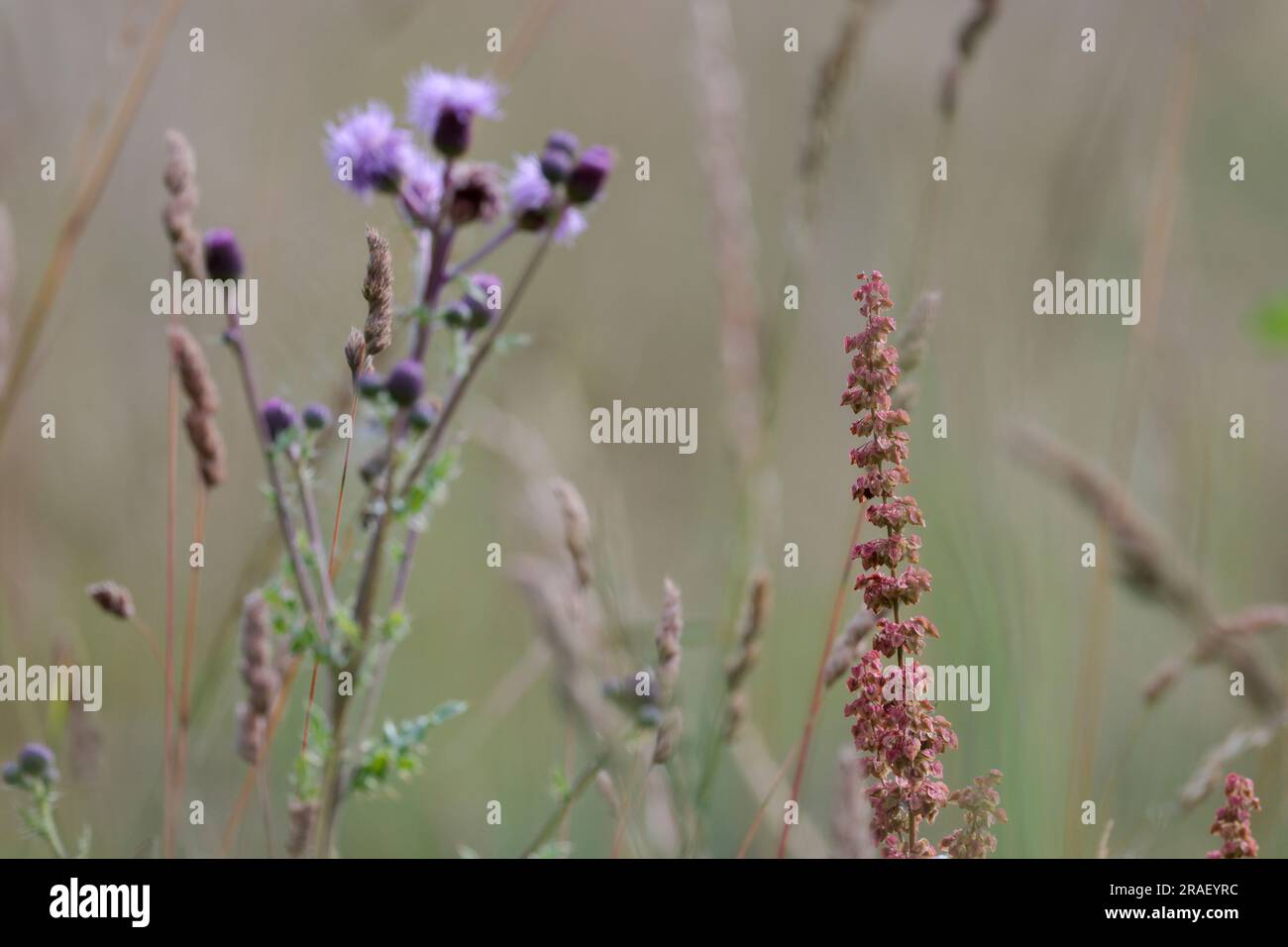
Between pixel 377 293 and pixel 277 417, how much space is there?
260 millimetres

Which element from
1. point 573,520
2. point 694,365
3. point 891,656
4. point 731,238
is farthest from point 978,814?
point 694,365

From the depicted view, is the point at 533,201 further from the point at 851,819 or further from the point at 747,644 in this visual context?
the point at 851,819

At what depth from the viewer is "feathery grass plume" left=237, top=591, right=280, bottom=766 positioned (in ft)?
5.19

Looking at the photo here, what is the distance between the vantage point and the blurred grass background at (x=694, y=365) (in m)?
2.53

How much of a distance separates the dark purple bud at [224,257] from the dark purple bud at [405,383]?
1.03ft

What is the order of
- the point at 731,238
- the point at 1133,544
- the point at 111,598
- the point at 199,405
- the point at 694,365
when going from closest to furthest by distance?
the point at 111,598, the point at 199,405, the point at 1133,544, the point at 731,238, the point at 694,365

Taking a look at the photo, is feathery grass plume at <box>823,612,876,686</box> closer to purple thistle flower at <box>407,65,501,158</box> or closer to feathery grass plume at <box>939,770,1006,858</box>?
feathery grass plume at <box>939,770,1006,858</box>

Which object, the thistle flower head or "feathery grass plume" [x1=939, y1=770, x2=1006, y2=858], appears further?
the thistle flower head

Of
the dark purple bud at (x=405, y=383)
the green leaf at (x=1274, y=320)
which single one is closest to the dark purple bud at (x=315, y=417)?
the dark purple bud at (x=405, y=383)

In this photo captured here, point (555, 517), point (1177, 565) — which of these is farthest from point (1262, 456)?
point (555, 517)

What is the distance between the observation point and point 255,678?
158 centimetres

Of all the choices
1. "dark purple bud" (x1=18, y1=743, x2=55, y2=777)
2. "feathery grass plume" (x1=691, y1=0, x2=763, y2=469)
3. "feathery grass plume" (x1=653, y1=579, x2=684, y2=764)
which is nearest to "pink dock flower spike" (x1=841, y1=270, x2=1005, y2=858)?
"feathery grass plume" (x1=653, y1=579, x2=684, y2=764)

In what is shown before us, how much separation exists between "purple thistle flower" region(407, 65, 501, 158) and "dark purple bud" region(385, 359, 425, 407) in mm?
323

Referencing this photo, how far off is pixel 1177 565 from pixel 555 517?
1.13 meters
